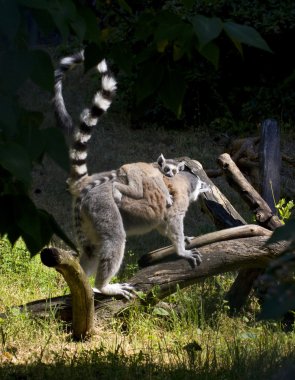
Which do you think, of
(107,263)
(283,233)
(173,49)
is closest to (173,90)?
(173,49)

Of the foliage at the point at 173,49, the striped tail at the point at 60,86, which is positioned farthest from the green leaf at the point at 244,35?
the striped tail at the point at 60,86

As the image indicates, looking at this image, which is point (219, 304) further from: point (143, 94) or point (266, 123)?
point (143, 94)

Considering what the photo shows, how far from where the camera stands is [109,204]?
495 cm

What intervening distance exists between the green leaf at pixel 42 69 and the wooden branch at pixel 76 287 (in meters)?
2.29

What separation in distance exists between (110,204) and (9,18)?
12.0 ft

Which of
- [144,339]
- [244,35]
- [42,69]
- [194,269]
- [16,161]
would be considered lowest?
[144,339]

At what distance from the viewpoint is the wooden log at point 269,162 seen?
5750 mm

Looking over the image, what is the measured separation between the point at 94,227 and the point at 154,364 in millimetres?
1346

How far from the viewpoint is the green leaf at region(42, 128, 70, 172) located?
1.50m

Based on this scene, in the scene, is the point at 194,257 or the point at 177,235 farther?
the point at 177,235

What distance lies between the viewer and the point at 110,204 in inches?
A: 195

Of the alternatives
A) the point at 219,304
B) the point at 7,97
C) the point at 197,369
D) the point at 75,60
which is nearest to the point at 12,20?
the point at 7,97

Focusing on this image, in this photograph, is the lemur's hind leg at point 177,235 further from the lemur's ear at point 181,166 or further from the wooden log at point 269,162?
the wooden log at point 269,162

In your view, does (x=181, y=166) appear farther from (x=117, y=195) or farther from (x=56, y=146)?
(x=56, y=146)
